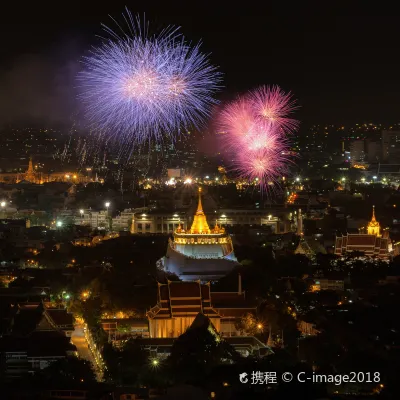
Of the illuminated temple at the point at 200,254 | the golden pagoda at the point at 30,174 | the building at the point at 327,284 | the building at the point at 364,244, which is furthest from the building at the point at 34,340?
the golden pagoda at the point at 30,174

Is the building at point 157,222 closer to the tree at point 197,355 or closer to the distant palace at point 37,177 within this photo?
the tree at point 197,355

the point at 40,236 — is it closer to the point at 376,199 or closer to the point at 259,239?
the point at 259,239

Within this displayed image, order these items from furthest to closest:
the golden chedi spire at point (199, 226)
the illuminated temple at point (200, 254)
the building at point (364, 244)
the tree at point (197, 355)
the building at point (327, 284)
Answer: the building at point (364, 244), the golden chedi spire at point (199, 226), the illuminated temple at point (200, 254), the building at point (327, 284), the tree at point (197, 355)

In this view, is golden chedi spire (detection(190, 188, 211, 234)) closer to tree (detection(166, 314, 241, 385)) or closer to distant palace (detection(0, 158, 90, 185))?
tree (detection(166, 314, 241, 385))

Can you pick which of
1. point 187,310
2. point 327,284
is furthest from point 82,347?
point 327,284

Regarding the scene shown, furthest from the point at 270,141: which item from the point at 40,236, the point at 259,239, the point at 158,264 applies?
the point at 40,236

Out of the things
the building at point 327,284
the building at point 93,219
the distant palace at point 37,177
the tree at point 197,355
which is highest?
the distant palace at point 37,177

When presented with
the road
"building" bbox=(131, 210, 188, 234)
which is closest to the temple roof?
the road
